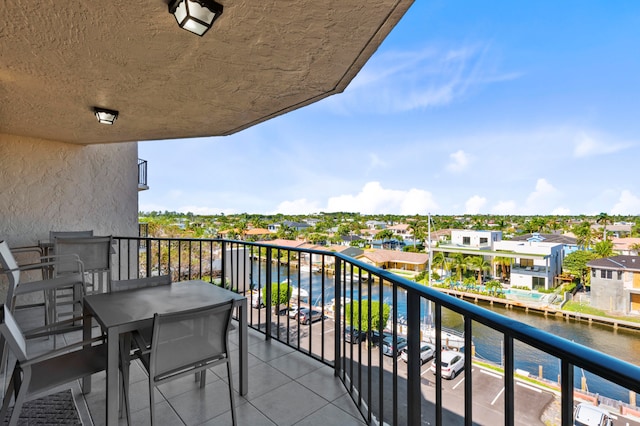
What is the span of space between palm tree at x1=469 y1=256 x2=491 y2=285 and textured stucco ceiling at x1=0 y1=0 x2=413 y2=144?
2721 centimetres

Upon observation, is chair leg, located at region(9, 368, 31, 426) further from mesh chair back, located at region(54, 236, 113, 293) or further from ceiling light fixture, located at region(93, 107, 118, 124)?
ceiling light fixture, located at region(93, 107, 118, 124)

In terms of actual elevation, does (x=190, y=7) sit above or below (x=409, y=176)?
below

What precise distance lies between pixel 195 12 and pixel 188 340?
1.73 metres

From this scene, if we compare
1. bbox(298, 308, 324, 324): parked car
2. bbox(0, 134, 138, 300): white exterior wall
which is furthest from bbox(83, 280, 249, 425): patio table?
bbox(0, 134, 138, 300): white exterior wall

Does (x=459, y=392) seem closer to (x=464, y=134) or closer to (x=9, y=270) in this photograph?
(x=9, y=270)

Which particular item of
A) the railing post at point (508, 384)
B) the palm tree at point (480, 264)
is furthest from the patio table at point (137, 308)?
the palm tree at point (480, 264)

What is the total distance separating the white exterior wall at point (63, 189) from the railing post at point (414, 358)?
5579 mm

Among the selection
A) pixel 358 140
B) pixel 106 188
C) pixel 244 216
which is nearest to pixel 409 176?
pixel 358 140

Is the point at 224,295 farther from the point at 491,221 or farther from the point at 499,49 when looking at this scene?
the point at 499,49

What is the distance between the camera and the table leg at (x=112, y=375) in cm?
163

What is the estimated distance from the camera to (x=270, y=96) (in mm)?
2859

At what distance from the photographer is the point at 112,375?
1661mm

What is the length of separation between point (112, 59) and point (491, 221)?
1481 inches

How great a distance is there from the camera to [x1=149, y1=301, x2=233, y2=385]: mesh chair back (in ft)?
5.20
